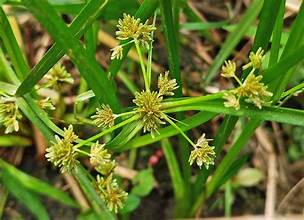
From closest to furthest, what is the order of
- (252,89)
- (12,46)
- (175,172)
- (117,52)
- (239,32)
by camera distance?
(252,89), (117,52), (12,46), (175,172), (239,32)

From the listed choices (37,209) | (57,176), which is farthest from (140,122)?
(57,176)

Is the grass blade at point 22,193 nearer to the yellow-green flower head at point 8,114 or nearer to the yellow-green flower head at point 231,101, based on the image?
the yellow-green flower head at point 8,114

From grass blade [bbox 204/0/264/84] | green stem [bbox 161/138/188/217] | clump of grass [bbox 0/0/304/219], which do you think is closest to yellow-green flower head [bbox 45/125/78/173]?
clump of grass [bbox 0/0/304/219]

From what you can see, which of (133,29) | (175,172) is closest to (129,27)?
(133,29)

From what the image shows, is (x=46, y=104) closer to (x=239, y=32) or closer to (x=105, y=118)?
(x=105, y=118)

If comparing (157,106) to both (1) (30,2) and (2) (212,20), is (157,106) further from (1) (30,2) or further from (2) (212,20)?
(2) (212,20)

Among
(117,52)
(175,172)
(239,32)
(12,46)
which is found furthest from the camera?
(239,32)

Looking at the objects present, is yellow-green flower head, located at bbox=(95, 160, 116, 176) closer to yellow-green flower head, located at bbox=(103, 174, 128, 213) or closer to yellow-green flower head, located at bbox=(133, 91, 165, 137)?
yellow-green flower head, located at bbox=(103, 174, 128, 213)
